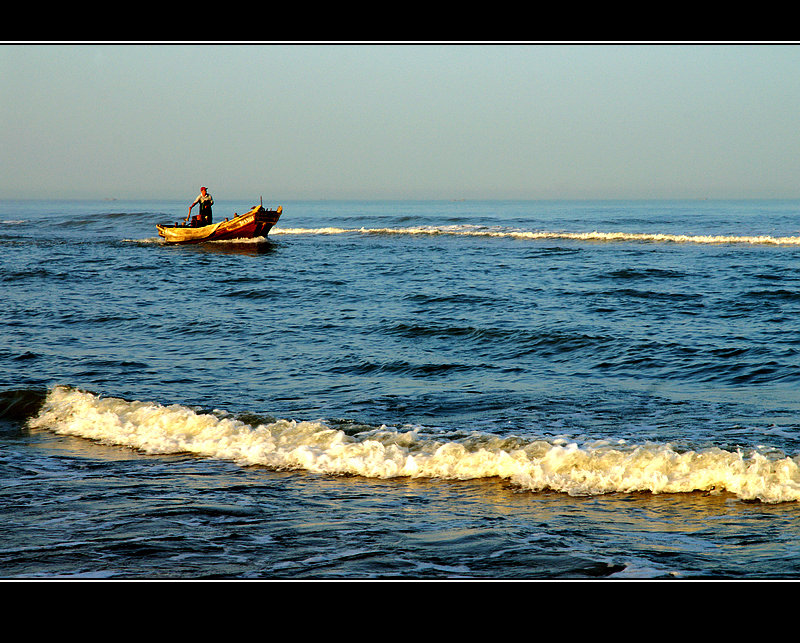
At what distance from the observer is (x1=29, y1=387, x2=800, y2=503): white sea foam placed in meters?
5.74

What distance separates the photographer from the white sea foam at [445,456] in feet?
18.8

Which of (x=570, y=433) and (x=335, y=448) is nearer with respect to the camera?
(x=335, y=448)

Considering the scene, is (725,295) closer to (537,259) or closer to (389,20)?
(537,259)

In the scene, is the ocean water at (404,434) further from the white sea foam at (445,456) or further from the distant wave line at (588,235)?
the distant wave line at (588,235)

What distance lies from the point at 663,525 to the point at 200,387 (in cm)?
626

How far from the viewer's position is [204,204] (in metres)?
32.0

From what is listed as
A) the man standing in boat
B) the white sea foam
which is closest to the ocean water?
the white sea foam

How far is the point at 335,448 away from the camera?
673cm

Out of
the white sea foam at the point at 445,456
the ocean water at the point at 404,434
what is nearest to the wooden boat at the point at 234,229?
the ocean water at the point at 404,434

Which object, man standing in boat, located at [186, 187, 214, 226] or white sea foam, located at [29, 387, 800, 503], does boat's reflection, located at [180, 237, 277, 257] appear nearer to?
man standing in boat, located at [186, 187, 214, 226]

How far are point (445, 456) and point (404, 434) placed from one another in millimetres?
656

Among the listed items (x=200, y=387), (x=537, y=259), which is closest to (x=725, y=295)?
(x=537, y=259)

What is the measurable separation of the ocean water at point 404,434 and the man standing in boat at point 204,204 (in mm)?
13089

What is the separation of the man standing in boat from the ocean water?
13089mm
